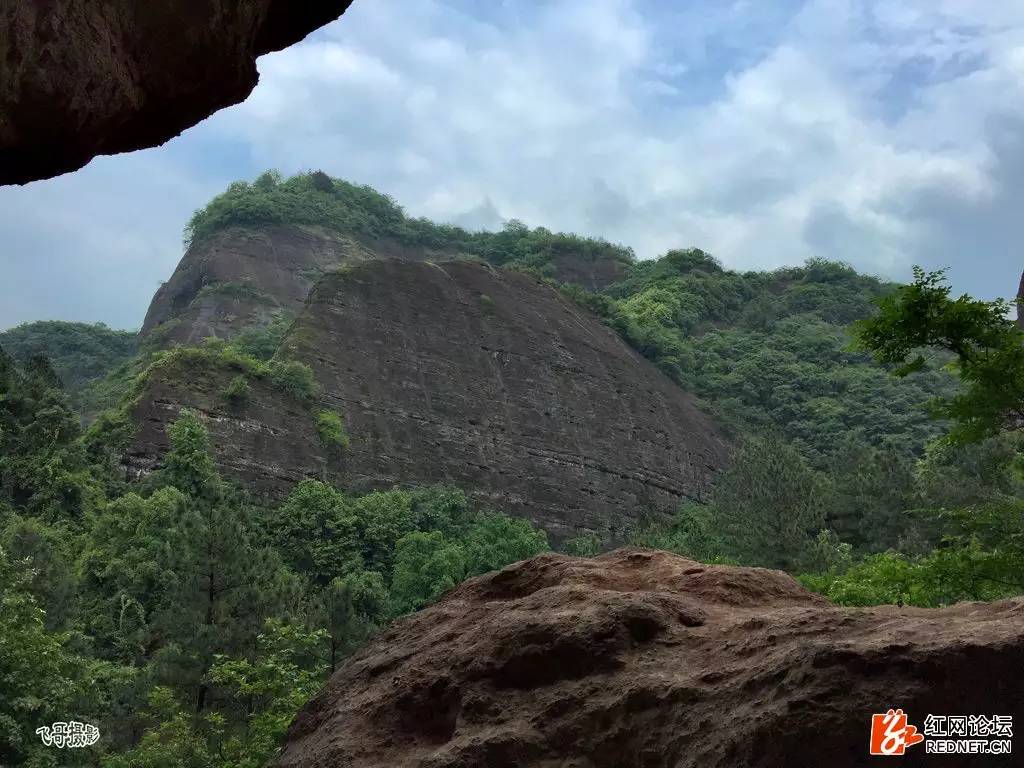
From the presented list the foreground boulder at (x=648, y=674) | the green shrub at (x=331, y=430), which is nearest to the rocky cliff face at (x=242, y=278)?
the green shrub at (x=331, y=430)

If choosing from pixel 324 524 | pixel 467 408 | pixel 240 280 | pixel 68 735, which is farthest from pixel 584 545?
pixel 240 280

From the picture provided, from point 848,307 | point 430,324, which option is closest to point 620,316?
point 430,324

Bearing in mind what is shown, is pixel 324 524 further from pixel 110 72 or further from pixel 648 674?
pixel 648 674

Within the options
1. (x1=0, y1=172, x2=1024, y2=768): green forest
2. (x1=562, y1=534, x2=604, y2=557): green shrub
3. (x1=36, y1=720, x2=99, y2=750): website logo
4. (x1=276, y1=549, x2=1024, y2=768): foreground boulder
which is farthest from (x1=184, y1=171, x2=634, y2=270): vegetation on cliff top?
(x1=276, y1=549, x2=1024, y2=768): foreground boulder

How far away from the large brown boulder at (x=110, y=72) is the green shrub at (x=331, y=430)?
108 feet

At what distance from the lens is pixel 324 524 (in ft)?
108

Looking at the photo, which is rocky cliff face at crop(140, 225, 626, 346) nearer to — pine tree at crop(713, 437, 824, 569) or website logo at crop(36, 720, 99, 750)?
pine tree at crop(713, 437, 824, 569)

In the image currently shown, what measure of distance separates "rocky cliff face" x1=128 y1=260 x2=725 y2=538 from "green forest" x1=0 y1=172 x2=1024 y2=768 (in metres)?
1.47

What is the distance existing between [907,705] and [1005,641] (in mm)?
465

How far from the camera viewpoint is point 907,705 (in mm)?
3760

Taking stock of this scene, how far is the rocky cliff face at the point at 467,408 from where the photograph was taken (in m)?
37.1

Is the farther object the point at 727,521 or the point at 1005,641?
the point at 727,521

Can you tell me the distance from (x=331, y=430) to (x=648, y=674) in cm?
3522

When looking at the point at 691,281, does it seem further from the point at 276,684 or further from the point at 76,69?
the point at 76,69
